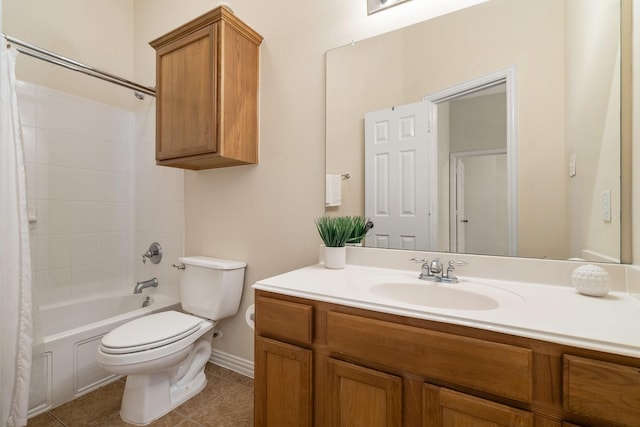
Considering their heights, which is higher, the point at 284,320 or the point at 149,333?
the point at 284,320

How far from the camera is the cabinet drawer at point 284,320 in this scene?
0.96 meters

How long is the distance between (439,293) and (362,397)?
0.47 metres

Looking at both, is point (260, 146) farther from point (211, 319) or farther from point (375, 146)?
point (211, 319)

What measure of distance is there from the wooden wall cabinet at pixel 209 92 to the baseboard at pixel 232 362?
4.14 feet

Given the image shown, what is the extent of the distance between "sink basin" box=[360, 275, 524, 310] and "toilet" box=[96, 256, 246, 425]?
3.13ft

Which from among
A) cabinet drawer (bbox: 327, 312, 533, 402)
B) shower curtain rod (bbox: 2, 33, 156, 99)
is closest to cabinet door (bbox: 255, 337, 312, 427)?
cabinet drawer (bbox: 327, 312, 533, 402)

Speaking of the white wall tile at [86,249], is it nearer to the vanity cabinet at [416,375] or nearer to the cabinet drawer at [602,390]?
the vanity cabinet at [416,375]

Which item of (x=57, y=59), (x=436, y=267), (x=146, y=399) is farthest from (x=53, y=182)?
(x=436, y=267)

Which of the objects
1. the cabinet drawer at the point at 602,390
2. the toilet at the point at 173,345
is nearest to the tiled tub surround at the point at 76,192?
the toilet at the point at 173,345

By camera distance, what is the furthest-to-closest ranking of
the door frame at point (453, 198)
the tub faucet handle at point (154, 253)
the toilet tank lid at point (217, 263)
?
the tub faucet handle at point (154, 253)
the toilet tank lid at point (217, 263)
the door frame at point (453, 198)

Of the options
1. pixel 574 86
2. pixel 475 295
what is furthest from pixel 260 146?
pixel 574 86

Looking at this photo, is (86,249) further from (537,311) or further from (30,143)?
(537,311)

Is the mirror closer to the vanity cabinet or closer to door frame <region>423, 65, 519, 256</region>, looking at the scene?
door frame <region>423, 65, 519, 256</region>

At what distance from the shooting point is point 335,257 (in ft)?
4.39
